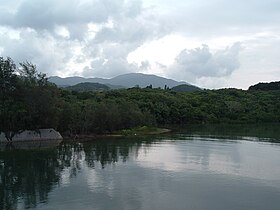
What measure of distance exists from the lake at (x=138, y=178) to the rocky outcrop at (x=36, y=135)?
6365 millimetres

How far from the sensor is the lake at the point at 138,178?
23.1 m

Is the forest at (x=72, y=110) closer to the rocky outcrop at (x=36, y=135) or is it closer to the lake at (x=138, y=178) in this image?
the rocky outcrop at (x=36, y=135)

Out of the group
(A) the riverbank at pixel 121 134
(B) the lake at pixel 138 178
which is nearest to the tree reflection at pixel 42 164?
(B) the lake at pixel 138 178

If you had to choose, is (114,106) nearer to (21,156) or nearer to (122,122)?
(122,122)

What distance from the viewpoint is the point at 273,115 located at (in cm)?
10538

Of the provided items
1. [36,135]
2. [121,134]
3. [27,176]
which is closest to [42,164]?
[27,176]

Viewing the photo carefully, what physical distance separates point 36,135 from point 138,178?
30.1 m

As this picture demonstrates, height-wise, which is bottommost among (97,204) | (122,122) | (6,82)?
(97,204)

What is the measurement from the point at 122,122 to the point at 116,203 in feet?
161

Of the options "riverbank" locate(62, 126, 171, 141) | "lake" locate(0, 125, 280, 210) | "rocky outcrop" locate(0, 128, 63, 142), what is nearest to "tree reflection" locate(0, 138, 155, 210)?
"lake" locate(0, 125, 280, 210)

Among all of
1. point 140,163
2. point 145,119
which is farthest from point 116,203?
point 145,119

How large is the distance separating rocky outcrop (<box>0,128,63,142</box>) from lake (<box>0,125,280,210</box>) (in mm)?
6365

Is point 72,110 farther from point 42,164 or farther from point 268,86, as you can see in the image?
point 268,86

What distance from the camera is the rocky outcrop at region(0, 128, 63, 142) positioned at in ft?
179
